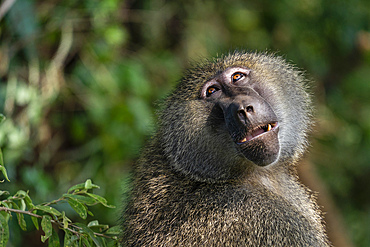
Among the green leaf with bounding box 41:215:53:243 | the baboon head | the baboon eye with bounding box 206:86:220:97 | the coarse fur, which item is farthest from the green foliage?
the baboon eye with bounding box 206:86:220:97

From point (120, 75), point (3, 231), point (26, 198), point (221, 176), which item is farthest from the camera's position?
point (120, 75)

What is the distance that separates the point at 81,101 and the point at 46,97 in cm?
45

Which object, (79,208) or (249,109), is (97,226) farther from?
(249,109)

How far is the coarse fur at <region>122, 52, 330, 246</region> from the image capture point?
2812 mm

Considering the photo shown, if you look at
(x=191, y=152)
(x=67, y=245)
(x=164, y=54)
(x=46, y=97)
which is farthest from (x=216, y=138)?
(x=164, y=54)

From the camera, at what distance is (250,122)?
280 centimetres

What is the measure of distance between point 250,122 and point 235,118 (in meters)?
0.08

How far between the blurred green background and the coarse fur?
0.54m

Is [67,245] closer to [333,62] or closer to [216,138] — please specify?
[216,138]

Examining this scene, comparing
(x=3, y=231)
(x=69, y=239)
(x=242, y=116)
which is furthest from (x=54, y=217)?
(x=242, y=116)

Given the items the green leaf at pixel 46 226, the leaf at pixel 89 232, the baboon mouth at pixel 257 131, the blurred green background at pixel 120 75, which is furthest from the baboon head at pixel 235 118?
the green leaf at pixel 46 226

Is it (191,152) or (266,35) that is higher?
(266,35)

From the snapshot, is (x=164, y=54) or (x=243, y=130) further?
(x=164, y=54)

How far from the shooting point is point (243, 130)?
2.83 metres
